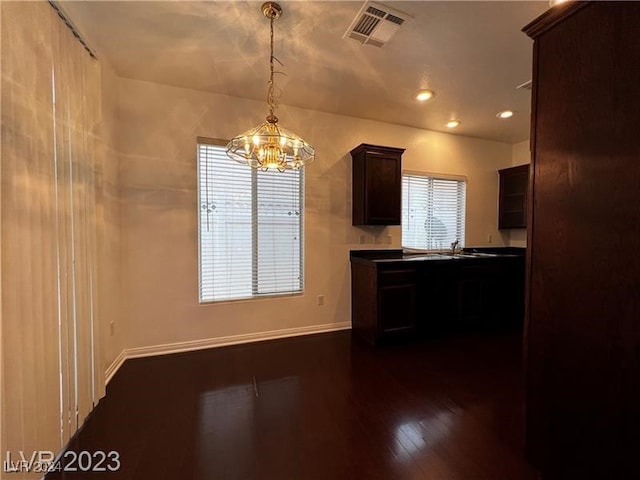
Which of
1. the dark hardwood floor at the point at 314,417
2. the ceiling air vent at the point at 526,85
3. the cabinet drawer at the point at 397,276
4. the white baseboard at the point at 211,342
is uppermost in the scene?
the ceiling air vent at the point at 526,85

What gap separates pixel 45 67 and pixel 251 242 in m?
2.05

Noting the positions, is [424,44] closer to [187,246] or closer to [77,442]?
[187,246]

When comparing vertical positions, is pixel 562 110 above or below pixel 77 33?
below

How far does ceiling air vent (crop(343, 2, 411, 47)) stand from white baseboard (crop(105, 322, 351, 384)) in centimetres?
293

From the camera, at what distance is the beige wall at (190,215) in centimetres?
265

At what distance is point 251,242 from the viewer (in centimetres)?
313

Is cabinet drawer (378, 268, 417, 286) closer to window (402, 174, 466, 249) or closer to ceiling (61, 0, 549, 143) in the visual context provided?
window (402, 174, 466, 249)

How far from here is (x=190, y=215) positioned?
9.34 ft

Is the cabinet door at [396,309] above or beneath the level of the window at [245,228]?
beneath

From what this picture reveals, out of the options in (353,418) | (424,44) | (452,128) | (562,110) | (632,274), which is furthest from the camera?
(452,128)

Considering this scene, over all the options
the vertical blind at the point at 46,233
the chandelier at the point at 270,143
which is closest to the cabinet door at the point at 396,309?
the chandelier at the point at 270,143

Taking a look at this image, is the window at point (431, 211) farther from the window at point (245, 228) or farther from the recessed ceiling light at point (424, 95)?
the window at point (245, 228)

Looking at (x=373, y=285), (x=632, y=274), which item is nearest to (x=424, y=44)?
(x=632, y=274)

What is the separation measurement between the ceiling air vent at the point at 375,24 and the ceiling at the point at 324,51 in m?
0.04
